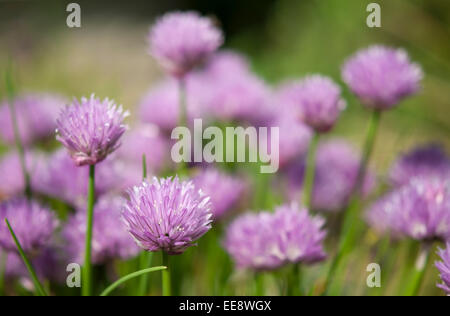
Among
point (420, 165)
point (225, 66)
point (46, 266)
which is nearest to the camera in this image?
point (46, 266)

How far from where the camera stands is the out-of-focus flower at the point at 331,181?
939 millimetres

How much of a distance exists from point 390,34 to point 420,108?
363 millimetres

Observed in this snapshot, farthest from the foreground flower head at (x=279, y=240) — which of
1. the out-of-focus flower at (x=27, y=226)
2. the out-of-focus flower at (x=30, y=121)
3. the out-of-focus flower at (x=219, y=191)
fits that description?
the out-of-focus flower at (x=30, y=121)

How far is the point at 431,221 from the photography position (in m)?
0.61

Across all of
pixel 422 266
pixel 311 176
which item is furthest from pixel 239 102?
pixel 422 266

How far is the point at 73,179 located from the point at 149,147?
0.28m

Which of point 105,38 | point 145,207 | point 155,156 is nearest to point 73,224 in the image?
point 145,207

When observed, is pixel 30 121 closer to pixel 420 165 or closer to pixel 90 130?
pixel 90 130

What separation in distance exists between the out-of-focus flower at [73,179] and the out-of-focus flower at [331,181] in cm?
33

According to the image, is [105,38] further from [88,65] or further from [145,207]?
[145,207]

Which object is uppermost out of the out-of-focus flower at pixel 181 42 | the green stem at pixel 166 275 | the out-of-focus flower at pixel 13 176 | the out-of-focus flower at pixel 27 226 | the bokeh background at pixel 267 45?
the bokeh background at pixel 267 45

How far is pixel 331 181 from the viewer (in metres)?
0.94

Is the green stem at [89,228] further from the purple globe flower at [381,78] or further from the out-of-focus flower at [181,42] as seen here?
the purple globe flower at [381,78]

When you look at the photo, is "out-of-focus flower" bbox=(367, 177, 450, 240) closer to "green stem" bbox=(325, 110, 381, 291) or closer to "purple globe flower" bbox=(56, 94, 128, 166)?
"green stem" bbox=(325, 110, 381, 291)
